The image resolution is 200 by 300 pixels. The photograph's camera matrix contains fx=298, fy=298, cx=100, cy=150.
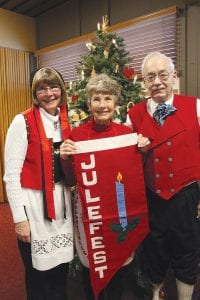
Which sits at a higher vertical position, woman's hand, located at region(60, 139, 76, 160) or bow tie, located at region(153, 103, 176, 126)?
bow tie, located at region(153, 103, 176, 126)

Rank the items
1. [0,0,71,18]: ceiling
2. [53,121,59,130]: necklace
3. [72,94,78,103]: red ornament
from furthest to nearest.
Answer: [0,0,71,18]: ceiling < [72,94,78,103]: red ornament < [53,121,59,130]: necklace

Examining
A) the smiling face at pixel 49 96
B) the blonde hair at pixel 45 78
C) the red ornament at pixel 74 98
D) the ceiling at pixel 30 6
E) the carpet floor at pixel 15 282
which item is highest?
the ceiling at pixel 30 6

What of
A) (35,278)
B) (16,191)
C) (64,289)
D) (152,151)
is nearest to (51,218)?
(16,191)

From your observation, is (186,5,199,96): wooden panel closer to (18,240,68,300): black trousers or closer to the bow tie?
the bow tie

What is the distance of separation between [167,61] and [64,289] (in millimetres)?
1374

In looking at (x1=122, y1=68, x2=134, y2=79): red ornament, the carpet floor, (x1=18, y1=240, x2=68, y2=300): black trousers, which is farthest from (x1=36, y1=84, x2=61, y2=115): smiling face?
the carpet floor

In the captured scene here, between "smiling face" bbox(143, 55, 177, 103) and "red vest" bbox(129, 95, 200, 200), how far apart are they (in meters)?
0.09

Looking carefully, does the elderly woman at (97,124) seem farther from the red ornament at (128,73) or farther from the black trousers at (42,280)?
the red ornament at (128,73)

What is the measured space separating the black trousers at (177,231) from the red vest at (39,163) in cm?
59

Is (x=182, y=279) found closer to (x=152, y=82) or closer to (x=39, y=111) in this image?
(x=152, y=82)

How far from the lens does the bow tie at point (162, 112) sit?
158 centimetres

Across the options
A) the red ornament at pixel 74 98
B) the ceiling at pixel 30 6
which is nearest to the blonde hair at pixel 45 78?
the red ornament at pixel 74 98

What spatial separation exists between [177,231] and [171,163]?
0.38 m

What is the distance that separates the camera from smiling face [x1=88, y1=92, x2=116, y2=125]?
4.66ft
